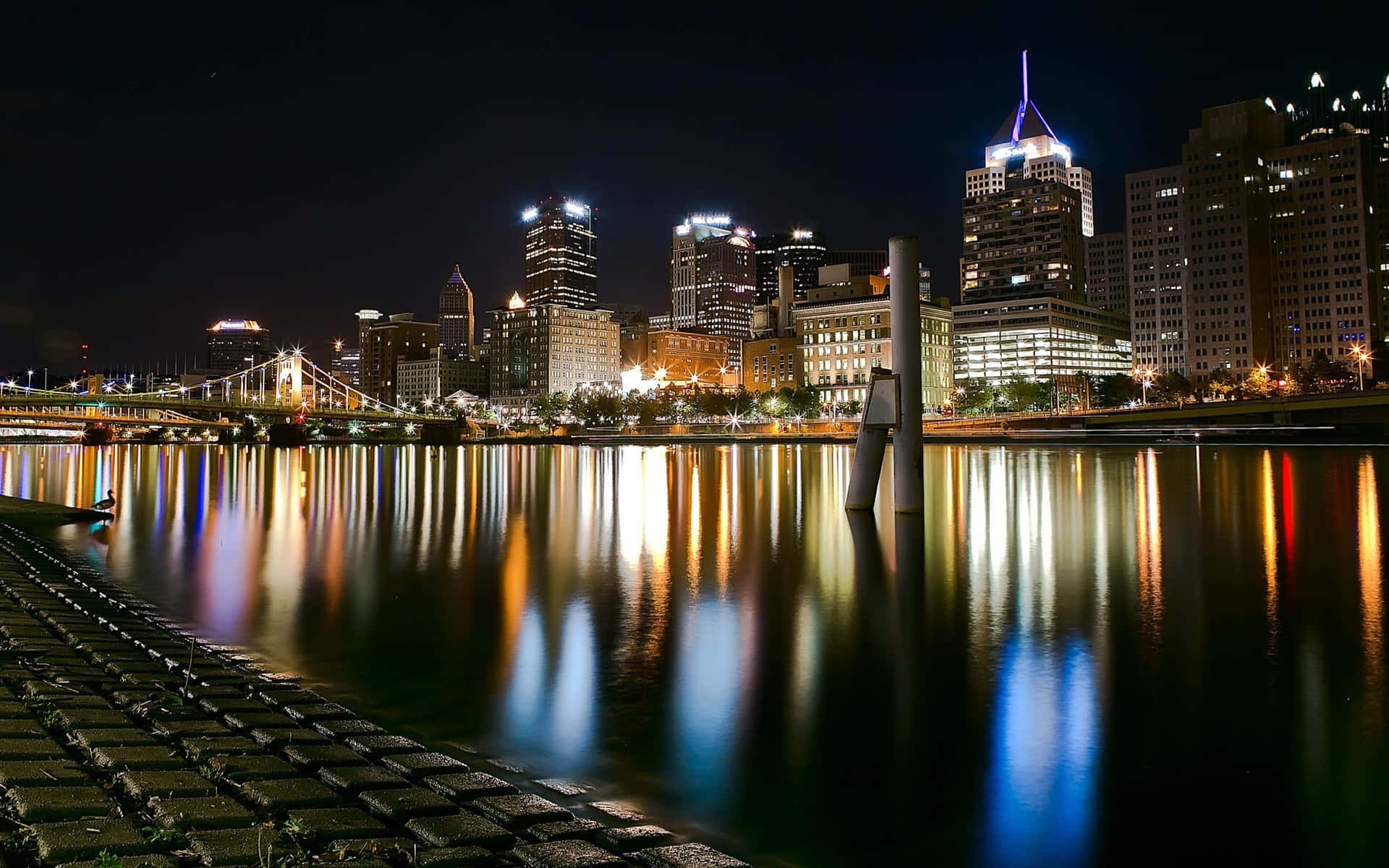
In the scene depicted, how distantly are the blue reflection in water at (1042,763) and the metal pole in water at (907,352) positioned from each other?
1546 centimetres

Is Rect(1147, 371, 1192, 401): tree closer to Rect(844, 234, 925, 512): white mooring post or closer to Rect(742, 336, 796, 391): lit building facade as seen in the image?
Rect(742, 336, 796, 391): lit building facade

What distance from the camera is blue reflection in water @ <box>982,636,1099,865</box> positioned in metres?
6.67

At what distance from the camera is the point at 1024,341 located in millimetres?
188875

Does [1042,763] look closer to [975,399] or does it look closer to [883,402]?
[883,402]

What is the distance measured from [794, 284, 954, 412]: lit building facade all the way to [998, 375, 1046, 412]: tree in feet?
44.0

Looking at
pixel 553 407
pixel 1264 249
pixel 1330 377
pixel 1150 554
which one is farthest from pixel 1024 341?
pixel 1150 554

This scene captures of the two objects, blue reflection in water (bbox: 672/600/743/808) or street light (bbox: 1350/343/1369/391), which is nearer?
blue reflection in water (bbox: 672/600/743/808)

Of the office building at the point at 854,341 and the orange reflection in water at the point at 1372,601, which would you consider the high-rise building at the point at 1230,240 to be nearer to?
the office building at the point at 854,341

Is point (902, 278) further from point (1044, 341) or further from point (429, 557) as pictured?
point (1044, 341)

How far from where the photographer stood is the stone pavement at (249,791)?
5.59m

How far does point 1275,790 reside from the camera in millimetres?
7520

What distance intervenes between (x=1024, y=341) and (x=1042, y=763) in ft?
632

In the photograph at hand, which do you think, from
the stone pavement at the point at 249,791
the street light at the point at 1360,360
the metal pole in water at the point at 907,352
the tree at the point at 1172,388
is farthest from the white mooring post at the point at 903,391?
the tree at the point at 1172,388

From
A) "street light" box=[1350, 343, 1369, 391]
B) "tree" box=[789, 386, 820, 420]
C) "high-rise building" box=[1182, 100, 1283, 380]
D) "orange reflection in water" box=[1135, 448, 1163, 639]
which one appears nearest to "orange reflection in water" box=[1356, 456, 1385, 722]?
"orange reflection in water" box=[1135, 448, 1163, 639]
